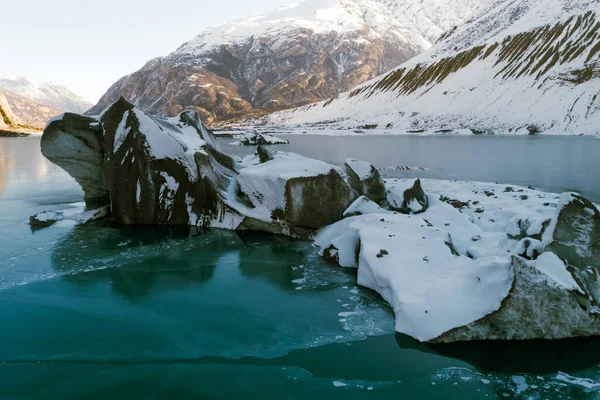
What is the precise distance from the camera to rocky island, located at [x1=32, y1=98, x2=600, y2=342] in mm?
7738

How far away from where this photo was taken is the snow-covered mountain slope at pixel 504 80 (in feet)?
264

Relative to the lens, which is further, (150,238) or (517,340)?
(150,238)

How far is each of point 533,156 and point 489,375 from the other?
38.0m

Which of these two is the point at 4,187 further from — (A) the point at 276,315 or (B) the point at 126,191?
(A) the point at 276,315

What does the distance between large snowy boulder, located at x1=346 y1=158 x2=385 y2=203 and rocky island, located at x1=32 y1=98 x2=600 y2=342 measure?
5cm

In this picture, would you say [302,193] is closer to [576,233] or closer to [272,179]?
[272,179]

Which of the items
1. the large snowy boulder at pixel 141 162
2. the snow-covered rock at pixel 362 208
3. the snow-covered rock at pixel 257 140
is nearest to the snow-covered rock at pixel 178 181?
the large snowy boulder at pixel 141 162

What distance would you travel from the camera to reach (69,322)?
27.7 feet

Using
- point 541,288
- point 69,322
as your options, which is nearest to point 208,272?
point 69,322

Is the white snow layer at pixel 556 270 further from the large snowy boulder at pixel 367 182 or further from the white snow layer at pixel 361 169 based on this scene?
the white snow layer at pixel 361 169

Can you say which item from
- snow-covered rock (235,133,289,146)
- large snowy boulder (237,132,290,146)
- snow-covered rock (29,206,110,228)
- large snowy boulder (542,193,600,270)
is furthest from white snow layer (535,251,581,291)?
snow-covered rock (235,133,289,146)

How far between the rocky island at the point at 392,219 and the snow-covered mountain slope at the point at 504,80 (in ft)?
227

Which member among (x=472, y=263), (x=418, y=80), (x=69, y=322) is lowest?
(x=69, y=322)

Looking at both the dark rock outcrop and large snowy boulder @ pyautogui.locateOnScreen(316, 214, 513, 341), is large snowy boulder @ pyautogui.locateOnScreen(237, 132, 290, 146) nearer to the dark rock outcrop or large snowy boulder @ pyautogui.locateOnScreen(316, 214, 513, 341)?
the dark rock outcrop
